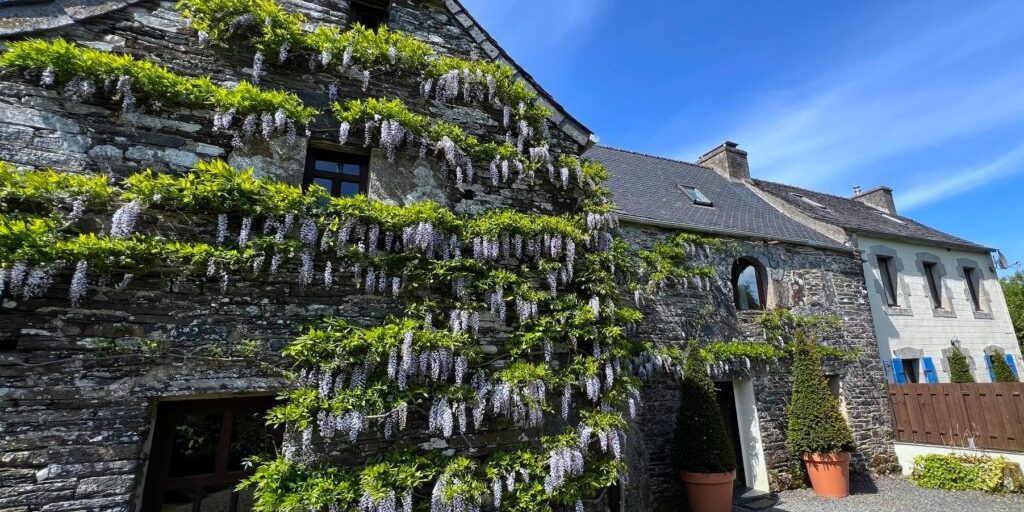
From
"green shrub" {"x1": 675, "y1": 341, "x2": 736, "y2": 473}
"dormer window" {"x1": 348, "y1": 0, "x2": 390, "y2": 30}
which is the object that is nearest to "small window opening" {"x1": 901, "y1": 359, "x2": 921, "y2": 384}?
"green shrub" {"x1": 675, "y1": 341, "x2": 736, "y2": 473}

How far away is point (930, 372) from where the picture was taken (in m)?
10.0

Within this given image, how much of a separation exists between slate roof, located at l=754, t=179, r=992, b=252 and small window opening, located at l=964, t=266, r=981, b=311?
623 millimetres

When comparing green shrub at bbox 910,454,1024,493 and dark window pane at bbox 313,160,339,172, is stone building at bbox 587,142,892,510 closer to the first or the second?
green shrub at bbox 910,454,1024,493

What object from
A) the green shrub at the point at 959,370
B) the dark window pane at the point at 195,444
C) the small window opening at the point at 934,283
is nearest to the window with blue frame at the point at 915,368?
the green shrub at the point at 959,370

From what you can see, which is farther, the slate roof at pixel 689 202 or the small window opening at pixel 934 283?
the small window opening at pixel 934 283

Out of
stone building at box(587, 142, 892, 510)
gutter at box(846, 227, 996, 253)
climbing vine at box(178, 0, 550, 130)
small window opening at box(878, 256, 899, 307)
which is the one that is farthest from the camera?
small window opening at box(878, 256, 899, 307)

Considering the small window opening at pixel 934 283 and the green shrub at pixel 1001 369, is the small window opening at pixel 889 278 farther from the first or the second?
the green shrub at pixel 1001 369

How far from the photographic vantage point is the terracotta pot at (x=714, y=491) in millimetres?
6320

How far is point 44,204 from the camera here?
3369mm

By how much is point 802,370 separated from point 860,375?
6.51ft

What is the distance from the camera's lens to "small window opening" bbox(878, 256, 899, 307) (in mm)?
10250

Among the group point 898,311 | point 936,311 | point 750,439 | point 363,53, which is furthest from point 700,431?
point 936,311

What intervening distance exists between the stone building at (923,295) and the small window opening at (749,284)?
8.48 feet

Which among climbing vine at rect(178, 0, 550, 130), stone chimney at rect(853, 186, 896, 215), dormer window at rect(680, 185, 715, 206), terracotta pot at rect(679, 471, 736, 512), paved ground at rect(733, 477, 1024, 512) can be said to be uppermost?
stone chimney at rect(853, 186, 896, 215)
